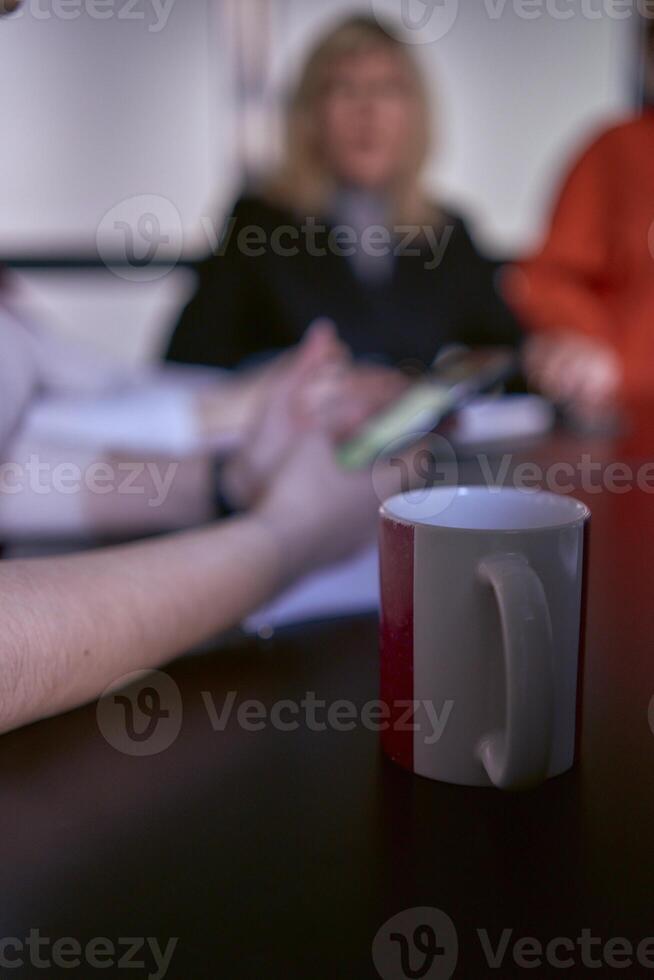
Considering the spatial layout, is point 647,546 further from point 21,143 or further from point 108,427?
point 21,143

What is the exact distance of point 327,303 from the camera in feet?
6.08

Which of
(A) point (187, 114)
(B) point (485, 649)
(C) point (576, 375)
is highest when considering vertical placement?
(A) point (187, 114)

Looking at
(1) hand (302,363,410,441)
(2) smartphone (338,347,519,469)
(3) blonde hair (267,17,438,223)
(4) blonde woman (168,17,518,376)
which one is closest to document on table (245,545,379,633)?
(2) smartphone (338,347,519,469)

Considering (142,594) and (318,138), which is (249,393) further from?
(318,138)

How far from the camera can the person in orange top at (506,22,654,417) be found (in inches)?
70.7

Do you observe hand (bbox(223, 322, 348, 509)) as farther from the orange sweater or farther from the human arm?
the orange sweater

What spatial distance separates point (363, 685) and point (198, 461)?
1.32ft

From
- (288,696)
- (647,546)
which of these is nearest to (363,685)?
(288,696)

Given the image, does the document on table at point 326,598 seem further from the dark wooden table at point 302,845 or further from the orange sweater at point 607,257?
the orange sweater at point 607,257

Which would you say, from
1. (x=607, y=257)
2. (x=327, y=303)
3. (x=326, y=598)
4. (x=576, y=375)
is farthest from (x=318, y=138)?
(x=326, y=598)

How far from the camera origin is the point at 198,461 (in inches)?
32.5

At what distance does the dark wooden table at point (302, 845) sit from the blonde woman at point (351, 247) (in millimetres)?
1431

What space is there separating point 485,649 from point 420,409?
572mm

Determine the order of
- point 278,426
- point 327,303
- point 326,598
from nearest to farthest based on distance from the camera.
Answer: point 326,598, point 278,426, point 327,303
